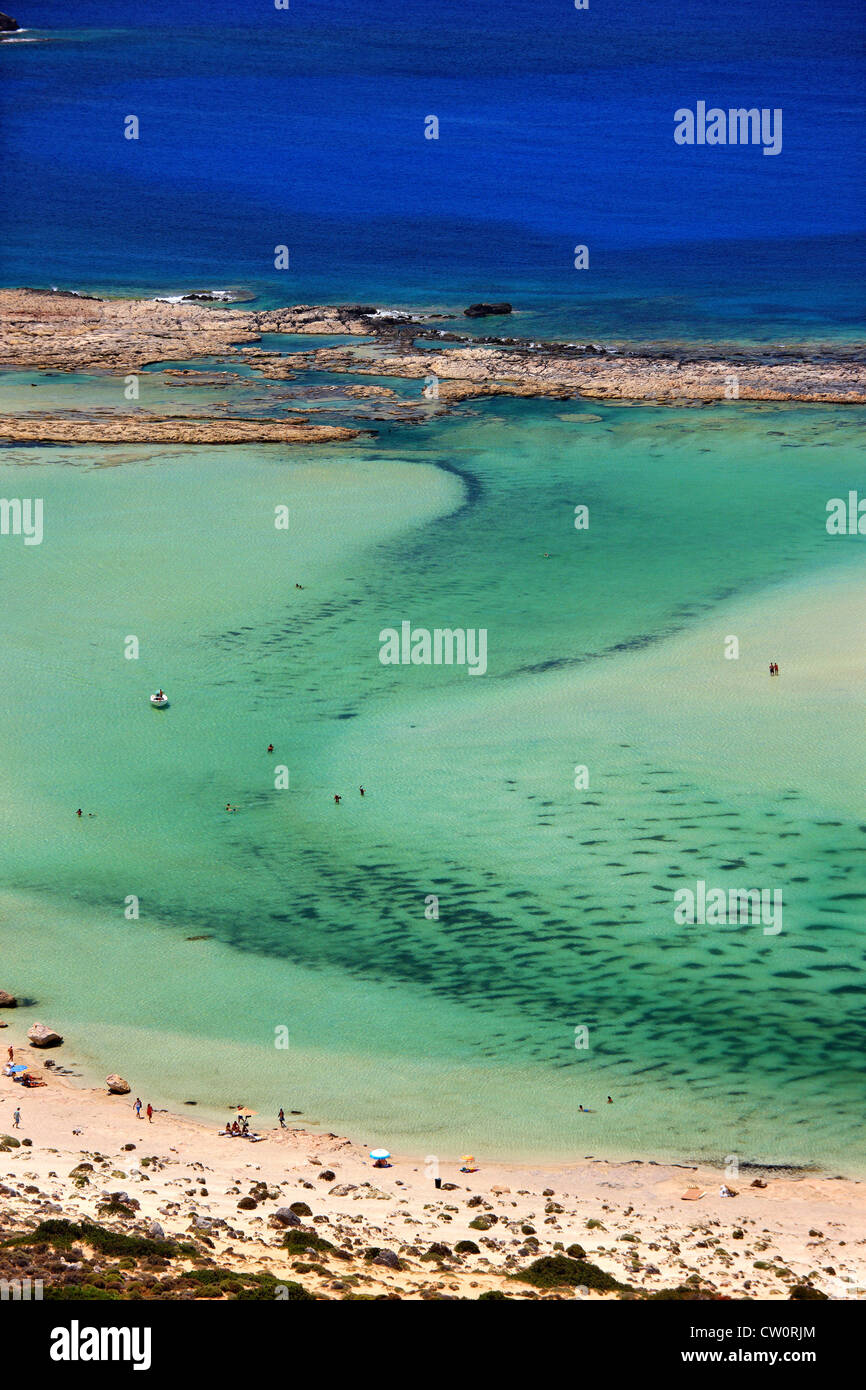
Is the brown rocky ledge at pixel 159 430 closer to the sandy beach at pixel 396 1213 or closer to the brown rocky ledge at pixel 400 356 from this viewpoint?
the brown rocky ledge at pixel 400 356

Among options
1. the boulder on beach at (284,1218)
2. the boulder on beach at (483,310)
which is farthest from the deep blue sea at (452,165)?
the boulder on beach at (284,1218)

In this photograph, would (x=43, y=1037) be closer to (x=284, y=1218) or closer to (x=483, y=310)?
(x=284, y=1218)

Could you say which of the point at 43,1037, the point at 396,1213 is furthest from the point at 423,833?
the point at 396,1213

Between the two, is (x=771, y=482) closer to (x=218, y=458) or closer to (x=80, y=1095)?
(x=218, y=458)

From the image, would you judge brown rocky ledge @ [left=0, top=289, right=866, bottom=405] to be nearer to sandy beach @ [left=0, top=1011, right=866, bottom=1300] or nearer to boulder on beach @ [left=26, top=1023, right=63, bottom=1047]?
boulder on beach @ [left=26, top=1023, right=63, bottom=1047]

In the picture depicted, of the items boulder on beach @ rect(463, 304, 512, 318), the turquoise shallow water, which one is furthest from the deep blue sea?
the turquoise shallow water

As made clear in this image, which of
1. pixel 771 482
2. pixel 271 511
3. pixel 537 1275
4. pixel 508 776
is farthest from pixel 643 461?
pixel 537 1275
